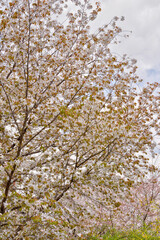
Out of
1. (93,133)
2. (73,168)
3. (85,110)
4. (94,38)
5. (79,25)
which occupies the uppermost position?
(79,25)

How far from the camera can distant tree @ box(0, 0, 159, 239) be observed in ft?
15.1

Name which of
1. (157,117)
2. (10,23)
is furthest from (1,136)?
(157,117)

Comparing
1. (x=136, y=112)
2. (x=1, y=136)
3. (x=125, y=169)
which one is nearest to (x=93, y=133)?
(x=125, y=169)

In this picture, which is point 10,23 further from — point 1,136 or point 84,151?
point 84,151

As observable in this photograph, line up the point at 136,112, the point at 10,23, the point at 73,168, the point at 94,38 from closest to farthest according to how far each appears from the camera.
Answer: the point at 73,168 → the point at 10,23 → the point at 94,38 → the point at 136,112

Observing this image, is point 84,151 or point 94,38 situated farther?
point 94,38

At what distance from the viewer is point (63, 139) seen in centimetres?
561

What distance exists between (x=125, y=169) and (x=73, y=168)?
4.42ft

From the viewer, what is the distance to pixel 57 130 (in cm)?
571

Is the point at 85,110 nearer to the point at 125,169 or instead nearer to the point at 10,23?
the point at 125,169

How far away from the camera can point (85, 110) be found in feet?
17.7

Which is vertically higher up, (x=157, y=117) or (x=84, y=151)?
(x=157, y=117)

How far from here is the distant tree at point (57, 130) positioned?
4.61 meters

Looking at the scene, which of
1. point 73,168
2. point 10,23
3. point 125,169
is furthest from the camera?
point 10,23
